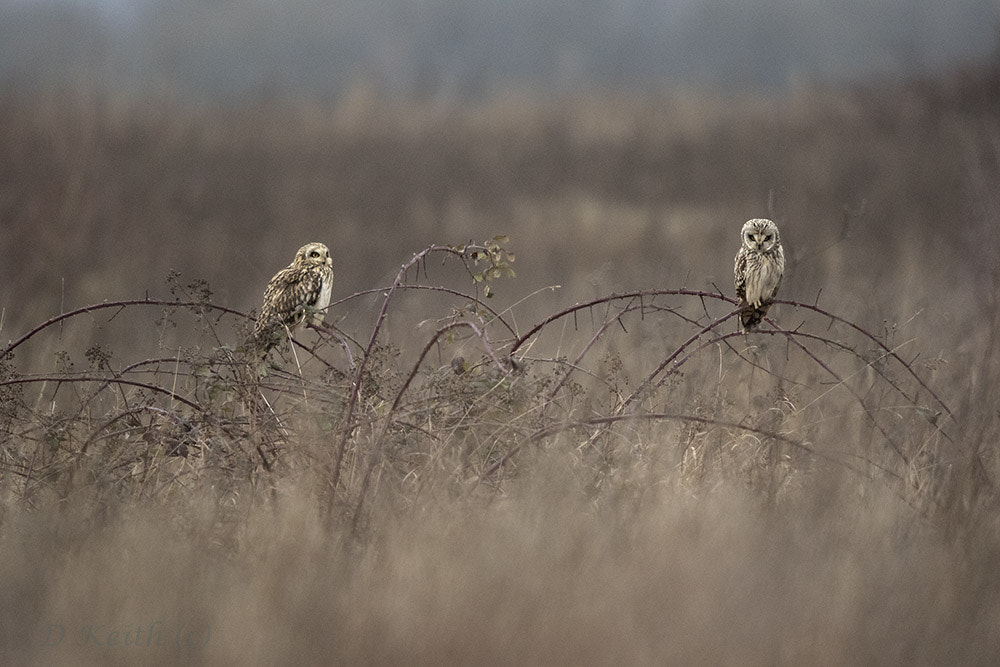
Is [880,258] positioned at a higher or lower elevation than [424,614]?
higher

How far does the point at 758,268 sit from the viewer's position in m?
5.25

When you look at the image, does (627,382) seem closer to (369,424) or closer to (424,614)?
(369,424)

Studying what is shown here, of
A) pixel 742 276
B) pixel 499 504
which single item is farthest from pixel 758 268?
pixel 499 504

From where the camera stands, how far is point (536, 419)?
4.29 metres

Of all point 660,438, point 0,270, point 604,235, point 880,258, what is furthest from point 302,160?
point 660,438

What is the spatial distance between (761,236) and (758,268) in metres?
0.19

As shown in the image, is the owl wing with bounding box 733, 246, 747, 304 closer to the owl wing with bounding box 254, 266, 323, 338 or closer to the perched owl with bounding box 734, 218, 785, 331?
the perched owl with bounding box 734, 218, 785, 331

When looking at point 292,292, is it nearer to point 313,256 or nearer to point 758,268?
point 313,256

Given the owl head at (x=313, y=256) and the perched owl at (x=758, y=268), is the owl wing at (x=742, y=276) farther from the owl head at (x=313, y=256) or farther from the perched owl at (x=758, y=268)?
the owl head at (x=313, y=256)

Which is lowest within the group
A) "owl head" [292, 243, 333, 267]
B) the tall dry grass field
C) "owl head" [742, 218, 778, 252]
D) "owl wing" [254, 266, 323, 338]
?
the tall dry grass field

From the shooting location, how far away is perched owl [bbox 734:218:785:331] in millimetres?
5246

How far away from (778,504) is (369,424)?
1555mm

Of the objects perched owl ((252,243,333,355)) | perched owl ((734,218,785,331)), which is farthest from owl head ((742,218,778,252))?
perched owl ((252,243,333,355))

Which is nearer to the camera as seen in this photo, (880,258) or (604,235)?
(880,258)
